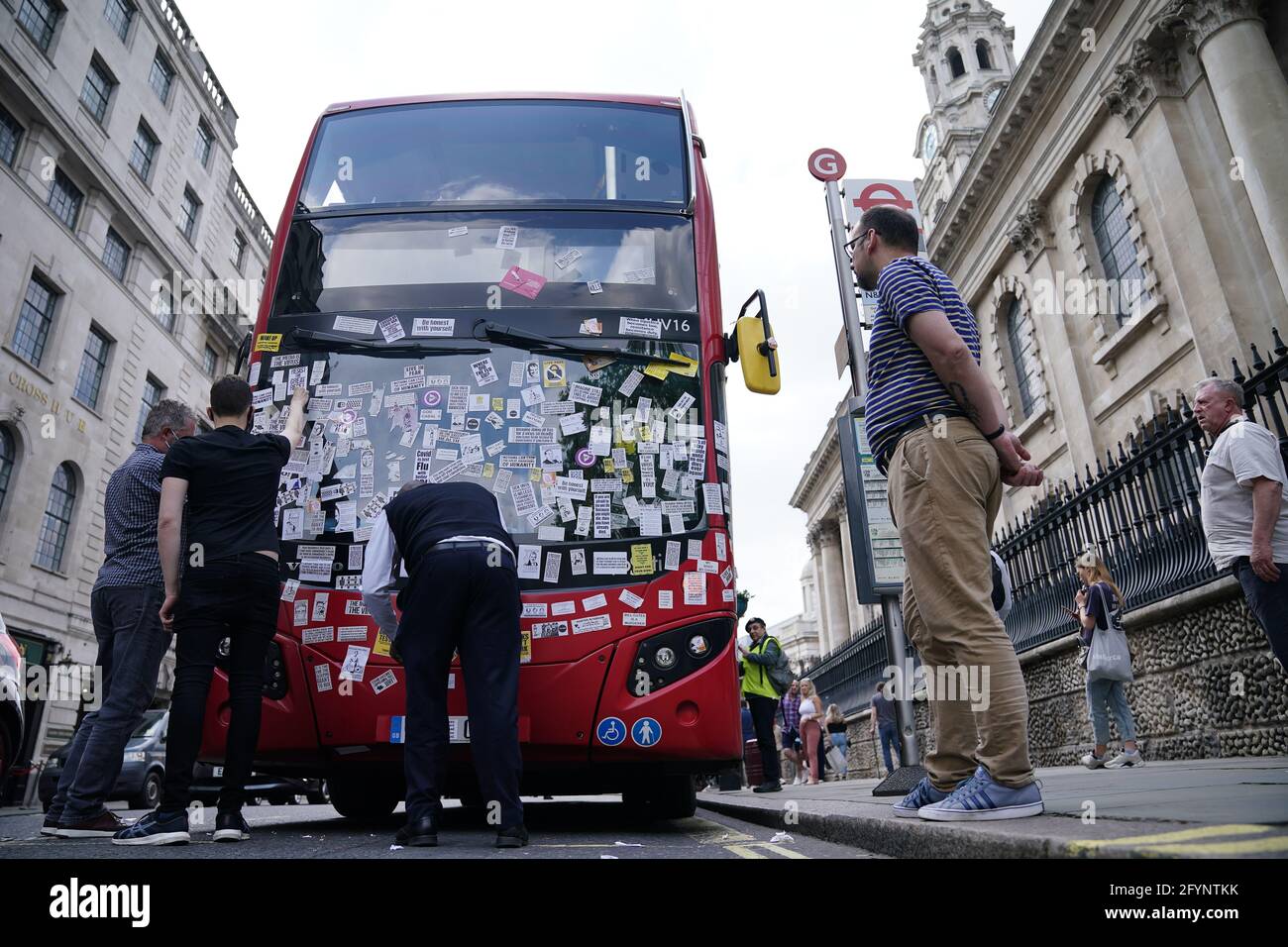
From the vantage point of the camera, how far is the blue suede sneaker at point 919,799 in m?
3.11

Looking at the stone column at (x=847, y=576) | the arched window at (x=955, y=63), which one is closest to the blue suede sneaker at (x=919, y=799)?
the stone column at (x=847, y=576)

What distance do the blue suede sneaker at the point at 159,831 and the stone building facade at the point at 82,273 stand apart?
60.8ft

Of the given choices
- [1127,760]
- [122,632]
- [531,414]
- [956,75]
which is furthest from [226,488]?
[956,75]

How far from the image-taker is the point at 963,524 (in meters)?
2.92

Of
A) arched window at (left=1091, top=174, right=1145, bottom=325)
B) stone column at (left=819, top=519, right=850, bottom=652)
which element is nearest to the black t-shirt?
arched window at (left=1091, top=174, right=1145, bottom=325)

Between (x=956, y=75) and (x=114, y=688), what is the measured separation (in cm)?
4486

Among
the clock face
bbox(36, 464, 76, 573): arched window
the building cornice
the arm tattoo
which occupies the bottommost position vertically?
the arm tattoo

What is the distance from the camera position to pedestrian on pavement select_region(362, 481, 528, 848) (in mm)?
3504

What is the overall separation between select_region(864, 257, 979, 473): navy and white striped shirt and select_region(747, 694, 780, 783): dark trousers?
259 inches

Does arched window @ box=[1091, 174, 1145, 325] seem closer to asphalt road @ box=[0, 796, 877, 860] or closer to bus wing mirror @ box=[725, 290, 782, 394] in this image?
bus wing mirror @ box=[725, 290, 782, 394]

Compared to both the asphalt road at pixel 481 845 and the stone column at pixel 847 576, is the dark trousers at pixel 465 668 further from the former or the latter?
the stone column at pixel 847 576

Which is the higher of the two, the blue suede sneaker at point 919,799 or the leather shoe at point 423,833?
the blue suede sneaker at point 919,799
